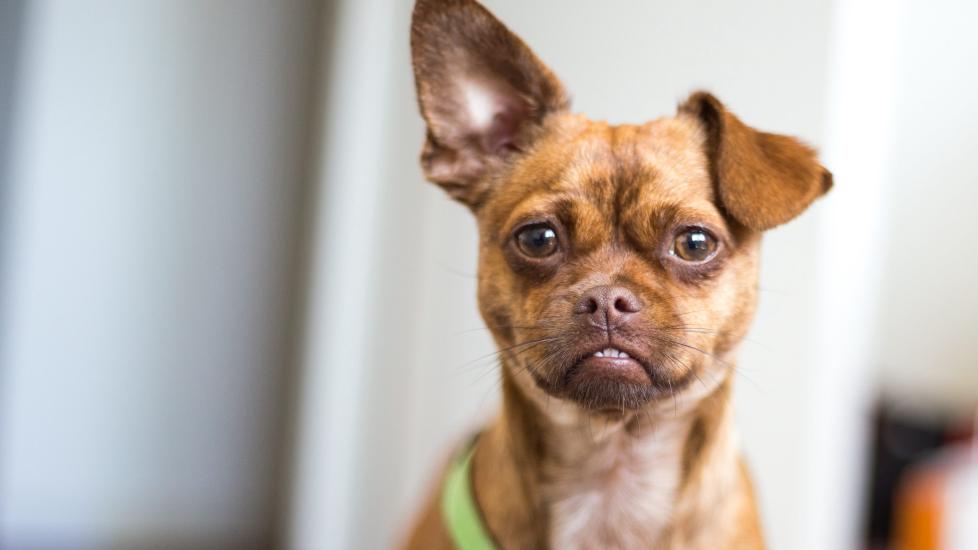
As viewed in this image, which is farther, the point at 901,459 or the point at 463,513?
the point at 901,459

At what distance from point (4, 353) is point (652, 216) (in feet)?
10.2

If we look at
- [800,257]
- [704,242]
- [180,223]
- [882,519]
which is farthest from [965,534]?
[180,223]

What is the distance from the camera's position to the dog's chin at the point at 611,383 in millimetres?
942

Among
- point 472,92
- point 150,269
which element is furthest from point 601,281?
point 150,269

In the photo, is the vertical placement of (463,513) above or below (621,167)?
below

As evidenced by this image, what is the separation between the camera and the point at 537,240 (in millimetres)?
1056

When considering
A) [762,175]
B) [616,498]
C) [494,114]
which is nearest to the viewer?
[762,175]

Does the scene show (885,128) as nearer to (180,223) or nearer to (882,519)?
(882,519)

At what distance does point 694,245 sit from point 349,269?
2.39 m

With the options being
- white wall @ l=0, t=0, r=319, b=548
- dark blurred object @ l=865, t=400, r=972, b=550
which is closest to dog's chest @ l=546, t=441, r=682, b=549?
dark blurred object @ l=865, t=400, r=972, b=550

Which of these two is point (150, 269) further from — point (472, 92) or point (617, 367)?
point (617, 367)

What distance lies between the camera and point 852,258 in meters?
1.38

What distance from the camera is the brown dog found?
941mm

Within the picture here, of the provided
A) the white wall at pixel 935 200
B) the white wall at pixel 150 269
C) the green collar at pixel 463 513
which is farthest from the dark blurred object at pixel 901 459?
the white wall at pixel 150 269
